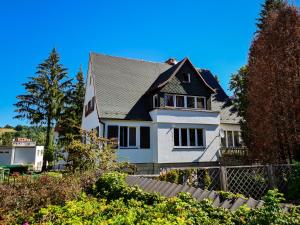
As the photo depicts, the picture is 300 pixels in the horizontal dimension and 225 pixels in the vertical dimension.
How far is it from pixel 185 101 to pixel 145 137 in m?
5.51

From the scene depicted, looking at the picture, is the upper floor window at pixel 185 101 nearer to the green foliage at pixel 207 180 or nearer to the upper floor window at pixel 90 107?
the upper floor window at pixel 90 107

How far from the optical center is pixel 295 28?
53.1 ft

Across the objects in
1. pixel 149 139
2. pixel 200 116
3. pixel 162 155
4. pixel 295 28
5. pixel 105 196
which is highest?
pixel 295 28

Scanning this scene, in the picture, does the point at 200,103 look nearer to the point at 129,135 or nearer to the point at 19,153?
the point at 129,135

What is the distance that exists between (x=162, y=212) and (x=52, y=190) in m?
3.61

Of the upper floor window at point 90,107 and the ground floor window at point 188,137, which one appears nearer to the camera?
the ground floor window at point 188,137

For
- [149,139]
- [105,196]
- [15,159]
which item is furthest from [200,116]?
[15,159]

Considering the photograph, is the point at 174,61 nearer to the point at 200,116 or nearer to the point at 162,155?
the point at 200,116

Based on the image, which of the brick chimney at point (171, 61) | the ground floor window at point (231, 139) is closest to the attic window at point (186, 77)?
the ground floor window at point (231, 139)

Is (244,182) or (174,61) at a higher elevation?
(174,61)

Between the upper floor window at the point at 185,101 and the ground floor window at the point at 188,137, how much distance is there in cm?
241

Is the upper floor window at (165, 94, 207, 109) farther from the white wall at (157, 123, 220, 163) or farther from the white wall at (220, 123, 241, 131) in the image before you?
the white wall at (220, 123, 241, 131)

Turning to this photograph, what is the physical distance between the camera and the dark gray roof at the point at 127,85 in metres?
23.1

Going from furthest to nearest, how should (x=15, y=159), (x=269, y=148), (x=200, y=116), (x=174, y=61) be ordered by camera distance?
(x=15, y=159) → (x=174, y=61) → (x=200, y=116) → (x=269, y=148)
